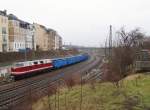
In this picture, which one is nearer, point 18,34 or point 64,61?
point 64,61

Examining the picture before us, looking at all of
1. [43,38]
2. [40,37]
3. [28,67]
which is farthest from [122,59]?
[43,38]

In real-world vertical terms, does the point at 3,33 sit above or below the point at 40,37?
above

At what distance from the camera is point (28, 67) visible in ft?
166

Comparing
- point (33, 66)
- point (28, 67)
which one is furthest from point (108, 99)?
point (33, 66)

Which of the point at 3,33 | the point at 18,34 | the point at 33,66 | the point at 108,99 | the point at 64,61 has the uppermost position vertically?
the point at 18,34

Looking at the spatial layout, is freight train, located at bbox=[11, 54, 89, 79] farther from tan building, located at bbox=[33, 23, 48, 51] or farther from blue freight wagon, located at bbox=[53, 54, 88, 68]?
tan building, located at bbox=[33, 23, 48, 51]

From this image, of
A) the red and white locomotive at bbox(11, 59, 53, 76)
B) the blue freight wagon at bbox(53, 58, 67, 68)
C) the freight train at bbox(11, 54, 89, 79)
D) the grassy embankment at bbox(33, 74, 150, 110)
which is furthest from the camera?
the blue freight wagon at bbox(53, 58, 67, 68)

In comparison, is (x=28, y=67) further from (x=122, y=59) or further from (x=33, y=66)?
(x=122, y=59)

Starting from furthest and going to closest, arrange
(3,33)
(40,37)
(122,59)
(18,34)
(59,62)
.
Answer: (40,37), (18,34), (3,33), (59,62), (122,59)

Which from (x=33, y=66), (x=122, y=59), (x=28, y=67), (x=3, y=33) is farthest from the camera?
(x=3, y=33)

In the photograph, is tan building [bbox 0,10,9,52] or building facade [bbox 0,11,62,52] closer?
tan building [bbox 0,10,9,52]

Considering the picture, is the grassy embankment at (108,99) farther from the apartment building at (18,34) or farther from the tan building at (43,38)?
the tan building at (43,38)

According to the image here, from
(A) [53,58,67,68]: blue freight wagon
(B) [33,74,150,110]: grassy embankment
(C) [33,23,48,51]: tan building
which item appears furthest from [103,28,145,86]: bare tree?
(C) [33,23,48,51]: tan building

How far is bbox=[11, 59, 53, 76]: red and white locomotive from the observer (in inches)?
1862
